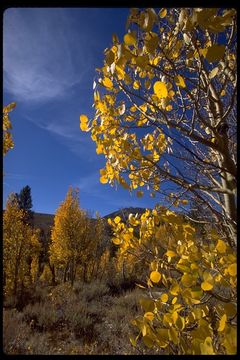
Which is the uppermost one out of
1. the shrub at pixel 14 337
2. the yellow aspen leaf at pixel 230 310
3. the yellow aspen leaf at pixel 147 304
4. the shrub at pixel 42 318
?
the yellow aspen leaf at pixel 230 310

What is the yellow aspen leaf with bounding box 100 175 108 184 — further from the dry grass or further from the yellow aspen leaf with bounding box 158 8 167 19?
the dry grass

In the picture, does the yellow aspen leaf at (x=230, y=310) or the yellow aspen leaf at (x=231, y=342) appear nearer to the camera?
the yellow aspen leaf at (x=231, y=342)

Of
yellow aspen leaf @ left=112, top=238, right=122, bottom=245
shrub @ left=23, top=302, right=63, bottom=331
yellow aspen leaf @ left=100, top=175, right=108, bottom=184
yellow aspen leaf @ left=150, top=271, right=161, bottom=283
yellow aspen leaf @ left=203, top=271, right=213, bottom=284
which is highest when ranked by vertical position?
yellow aspen leaf @ left=100, top=175, right=108, bottom=184

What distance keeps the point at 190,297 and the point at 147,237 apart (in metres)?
0.75

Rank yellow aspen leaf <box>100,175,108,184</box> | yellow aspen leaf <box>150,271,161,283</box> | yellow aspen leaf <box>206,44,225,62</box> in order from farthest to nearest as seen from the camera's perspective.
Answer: yellow aspen leaf <box>100,175,108,184</box> < yellow aspen leaf <box>150,271,161,283</box> < yellow aspen leaf <box>206,44,225,62</box>

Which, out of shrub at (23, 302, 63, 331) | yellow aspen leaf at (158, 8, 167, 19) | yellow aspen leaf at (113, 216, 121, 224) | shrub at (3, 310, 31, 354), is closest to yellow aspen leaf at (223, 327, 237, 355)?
yellow aspen leaf at (113, 216, 121, 224)

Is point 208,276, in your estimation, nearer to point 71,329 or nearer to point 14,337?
point 14,337

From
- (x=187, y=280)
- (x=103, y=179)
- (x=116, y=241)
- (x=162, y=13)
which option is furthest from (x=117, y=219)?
(x=162, y=13)

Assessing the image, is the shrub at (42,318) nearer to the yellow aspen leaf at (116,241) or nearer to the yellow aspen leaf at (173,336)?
the yellow aspen leaf at (116,241)

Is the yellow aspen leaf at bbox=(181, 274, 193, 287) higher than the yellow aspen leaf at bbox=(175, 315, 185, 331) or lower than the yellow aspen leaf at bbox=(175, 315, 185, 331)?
higher

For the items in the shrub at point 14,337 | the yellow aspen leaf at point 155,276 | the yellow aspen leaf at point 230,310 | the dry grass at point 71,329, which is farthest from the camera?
the dry grass at point 71,329

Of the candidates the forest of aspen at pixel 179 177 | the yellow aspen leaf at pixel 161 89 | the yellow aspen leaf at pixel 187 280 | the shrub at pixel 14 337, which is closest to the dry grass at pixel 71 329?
the shrub at pixel 14 337
